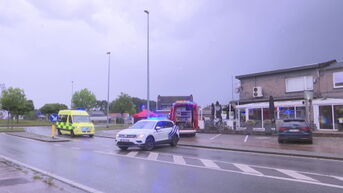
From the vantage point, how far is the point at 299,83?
1062 inches

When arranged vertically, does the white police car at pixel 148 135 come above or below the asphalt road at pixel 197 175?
above

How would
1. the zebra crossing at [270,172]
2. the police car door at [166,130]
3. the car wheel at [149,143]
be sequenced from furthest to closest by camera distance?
the police car door at [166,130] < the car wheel at [149,143] < the zebra crossing at [270,172]

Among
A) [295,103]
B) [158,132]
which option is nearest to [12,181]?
[158,132]

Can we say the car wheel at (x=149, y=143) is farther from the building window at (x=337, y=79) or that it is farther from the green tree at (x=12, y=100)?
the green tree at (x=12, y=100)

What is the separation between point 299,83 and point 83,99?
160 ft

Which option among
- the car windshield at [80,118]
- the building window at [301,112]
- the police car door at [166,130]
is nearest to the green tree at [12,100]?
the car windshield at [80,118]

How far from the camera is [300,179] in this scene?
7590 millimetres

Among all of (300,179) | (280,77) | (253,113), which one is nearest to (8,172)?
(300,179)

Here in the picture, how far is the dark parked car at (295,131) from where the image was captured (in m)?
16.7

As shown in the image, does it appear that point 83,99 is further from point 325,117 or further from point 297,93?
point 325,117

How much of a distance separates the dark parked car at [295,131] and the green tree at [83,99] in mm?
53189

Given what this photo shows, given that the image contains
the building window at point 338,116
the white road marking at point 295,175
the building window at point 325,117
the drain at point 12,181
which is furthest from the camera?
the building window at point 325,117

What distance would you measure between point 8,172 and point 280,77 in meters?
26.3

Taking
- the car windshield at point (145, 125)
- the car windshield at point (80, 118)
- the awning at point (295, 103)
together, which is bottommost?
the car windshield at point (145, 125)
